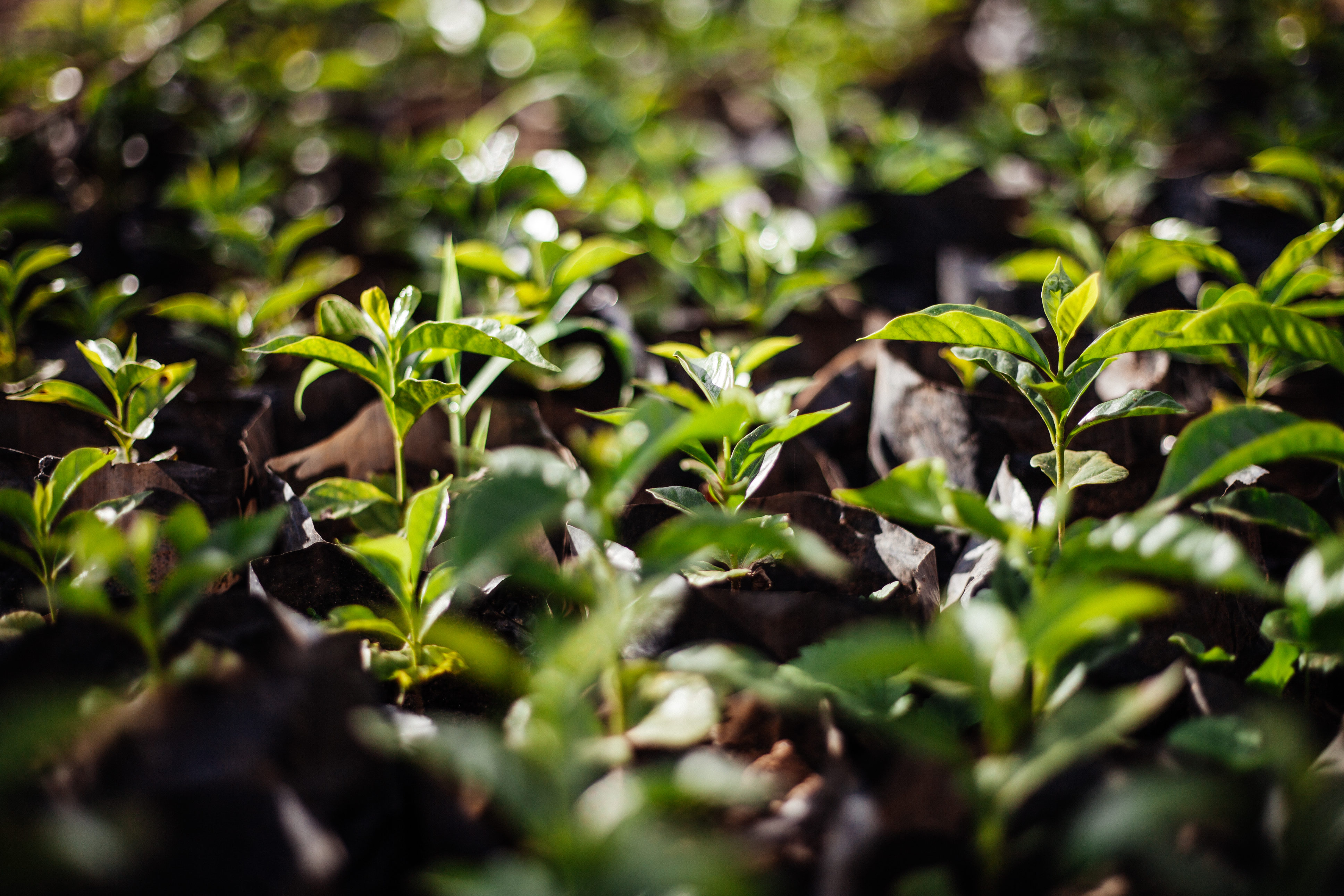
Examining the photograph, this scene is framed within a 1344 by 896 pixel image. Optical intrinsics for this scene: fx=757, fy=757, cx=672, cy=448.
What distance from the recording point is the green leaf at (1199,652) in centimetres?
57

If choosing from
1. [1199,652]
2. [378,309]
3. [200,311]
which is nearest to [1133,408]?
[1199,652]

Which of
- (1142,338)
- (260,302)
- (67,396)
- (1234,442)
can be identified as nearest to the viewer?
(1234,442)

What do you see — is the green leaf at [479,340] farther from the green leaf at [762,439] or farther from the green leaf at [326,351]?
the green leaf at [762,439]

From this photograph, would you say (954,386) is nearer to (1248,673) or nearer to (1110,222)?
(1248,673)

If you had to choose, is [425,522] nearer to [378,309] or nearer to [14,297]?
[378,309]

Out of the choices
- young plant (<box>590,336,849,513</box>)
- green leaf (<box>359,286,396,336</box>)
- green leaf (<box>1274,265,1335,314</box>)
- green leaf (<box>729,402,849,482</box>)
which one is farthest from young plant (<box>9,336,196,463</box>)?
green leaf (<box>1274,265,1335,314</box>)

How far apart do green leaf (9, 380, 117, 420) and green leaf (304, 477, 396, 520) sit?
0.21 meters

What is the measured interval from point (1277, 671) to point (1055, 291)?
347 millimetres

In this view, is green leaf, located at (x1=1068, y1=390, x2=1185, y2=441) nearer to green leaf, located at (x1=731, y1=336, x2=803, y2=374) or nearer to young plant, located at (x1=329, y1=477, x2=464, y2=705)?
green leaf, located at (x1=731, y1=336, x2=803, y2=374)

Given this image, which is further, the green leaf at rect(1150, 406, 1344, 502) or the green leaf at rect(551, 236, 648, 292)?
the green leaf at rect(551, 236, 648, 292)

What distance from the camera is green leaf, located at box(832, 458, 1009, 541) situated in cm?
52

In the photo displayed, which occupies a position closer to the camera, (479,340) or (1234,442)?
(1234,442)

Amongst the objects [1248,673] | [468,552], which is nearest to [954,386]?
[1248,673]

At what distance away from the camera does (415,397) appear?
0.69 metres
